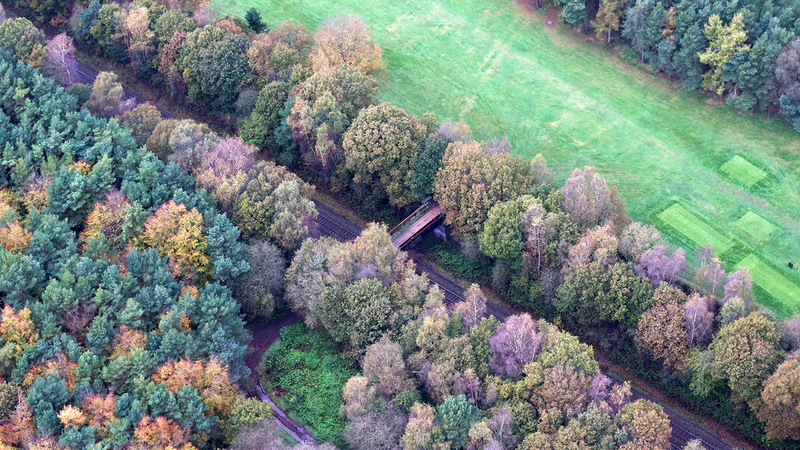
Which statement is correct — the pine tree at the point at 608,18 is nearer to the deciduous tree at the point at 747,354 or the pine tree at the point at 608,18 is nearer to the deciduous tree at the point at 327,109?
the deciduous tree at the point at 327,109

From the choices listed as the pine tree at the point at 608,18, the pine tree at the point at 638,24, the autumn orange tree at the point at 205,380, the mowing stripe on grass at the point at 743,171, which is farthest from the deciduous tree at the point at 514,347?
the pine tree at the point at 608,18

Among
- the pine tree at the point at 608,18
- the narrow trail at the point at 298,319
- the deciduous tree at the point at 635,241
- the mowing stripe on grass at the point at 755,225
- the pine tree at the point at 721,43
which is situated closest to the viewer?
the narrow trail at the point at 298,319

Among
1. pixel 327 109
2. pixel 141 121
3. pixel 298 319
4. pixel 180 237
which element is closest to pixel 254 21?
pixel 141 121

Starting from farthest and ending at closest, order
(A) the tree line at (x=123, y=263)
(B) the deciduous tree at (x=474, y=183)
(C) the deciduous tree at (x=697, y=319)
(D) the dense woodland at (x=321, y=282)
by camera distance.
→ (B) the deciduous tree at (x=474, y=183) → (C) the deciduous tree at (x=697, y=319) → (D) the dense woodland at (x=321, y=282) → (A) the tree line at (x=123, y=263)

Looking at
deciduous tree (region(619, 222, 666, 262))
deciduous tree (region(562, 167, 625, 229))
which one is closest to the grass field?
deciduous tree (region(562, 167, 625, 229))

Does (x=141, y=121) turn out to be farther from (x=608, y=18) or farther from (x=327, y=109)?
(x=608, y=18)

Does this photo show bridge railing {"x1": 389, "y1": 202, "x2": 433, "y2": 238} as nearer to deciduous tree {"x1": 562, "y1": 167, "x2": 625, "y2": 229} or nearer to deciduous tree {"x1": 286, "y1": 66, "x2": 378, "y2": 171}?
deciduous tree {"x1": 286, "y1": 66, "x2": 378, "y2": 171}
